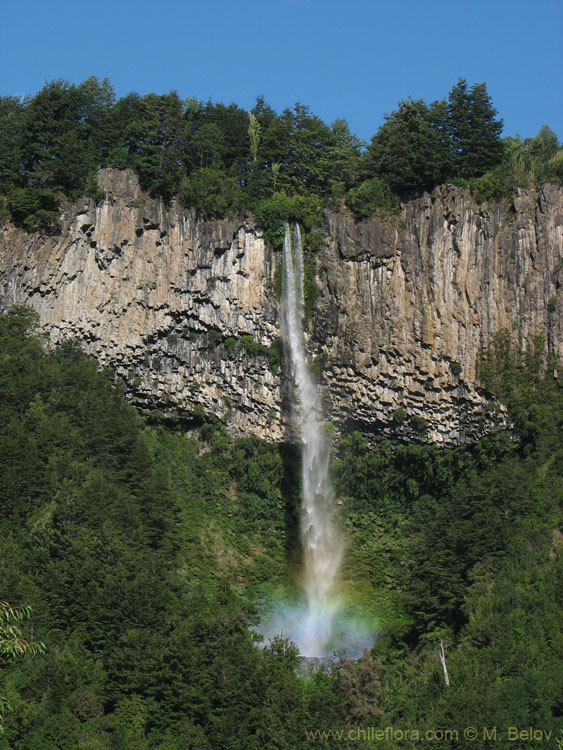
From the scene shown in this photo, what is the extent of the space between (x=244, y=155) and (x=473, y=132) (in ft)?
26.6

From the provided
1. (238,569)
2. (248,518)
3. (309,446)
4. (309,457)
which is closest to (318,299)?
(309,446)

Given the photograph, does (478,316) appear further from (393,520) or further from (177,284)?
(177,284)

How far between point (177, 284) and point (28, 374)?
5907 millimetres

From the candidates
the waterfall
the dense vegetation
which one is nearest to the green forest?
the dense vegetation

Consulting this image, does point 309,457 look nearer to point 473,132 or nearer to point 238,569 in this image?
point 238,569

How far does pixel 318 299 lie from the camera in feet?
133

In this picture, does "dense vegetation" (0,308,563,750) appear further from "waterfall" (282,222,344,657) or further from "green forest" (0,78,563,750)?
"waterfall" (282,222,344,657)

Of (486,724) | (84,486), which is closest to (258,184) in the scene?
(84,486)

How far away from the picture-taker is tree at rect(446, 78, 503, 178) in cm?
4078

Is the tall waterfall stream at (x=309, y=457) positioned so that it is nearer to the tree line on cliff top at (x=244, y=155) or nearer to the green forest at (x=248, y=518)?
the green forest at (x=248, y=518)

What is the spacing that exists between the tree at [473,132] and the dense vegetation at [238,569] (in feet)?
19.8

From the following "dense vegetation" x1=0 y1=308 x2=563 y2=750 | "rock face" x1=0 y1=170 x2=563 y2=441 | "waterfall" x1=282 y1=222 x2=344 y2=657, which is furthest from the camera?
"waterfall" x1=282 y1=222 x2=344 y2=657

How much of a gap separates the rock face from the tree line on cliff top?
2.30 feet

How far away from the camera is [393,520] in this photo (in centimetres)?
4016
